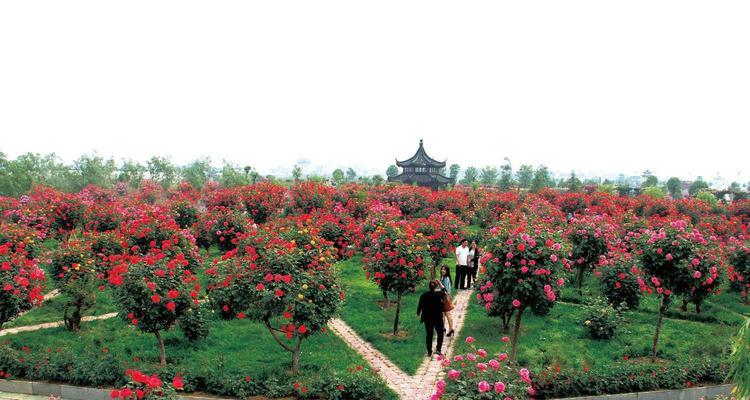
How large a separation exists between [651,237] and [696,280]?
1.17 m

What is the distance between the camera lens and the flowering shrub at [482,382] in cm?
543

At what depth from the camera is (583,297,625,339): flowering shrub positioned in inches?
431

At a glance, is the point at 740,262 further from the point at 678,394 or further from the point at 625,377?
the point at 625,377

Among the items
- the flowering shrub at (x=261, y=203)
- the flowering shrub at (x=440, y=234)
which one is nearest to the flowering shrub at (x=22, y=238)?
the flowering shrub at (x=261, y=203)

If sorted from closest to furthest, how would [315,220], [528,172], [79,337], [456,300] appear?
[79,337], [456,300], [315,220], [528,172]

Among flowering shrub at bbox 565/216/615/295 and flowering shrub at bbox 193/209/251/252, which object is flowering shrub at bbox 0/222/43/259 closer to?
flowering shrub at bbox 193/209/251/252

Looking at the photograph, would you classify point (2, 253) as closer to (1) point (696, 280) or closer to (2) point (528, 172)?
(1) point (696, 280)

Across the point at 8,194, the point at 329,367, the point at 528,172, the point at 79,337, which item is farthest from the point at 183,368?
the point at 528,172

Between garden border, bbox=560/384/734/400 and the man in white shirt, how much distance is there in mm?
6407

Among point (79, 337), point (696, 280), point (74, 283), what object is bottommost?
point (79, 337)

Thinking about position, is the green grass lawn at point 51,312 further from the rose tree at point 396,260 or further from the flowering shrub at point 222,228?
the rose tree at point 396,260

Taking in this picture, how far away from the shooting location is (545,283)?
8750 millimetres

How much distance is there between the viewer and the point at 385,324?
38.6 ft

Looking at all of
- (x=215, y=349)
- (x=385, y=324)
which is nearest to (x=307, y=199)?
(x=385, y=324)
